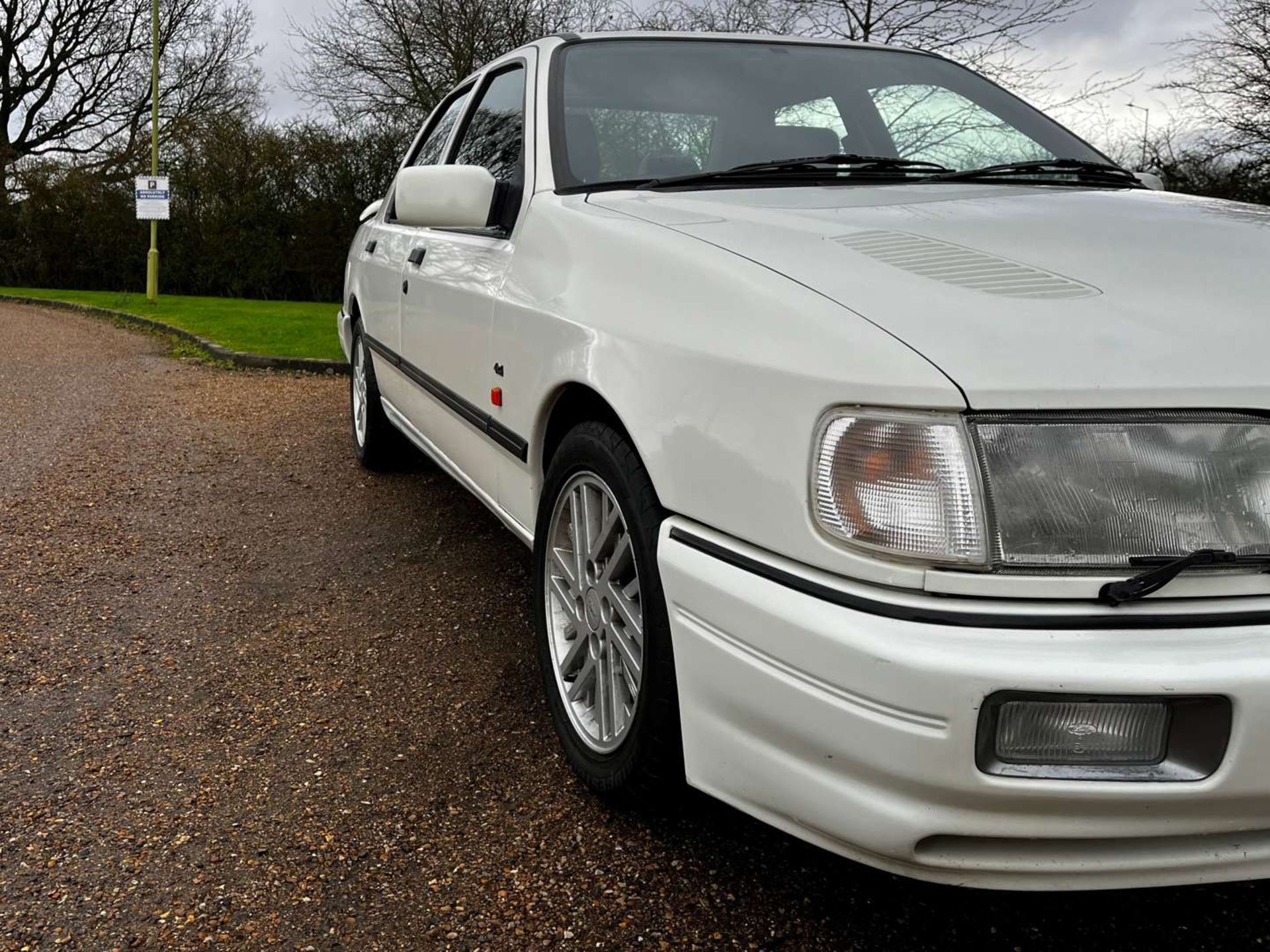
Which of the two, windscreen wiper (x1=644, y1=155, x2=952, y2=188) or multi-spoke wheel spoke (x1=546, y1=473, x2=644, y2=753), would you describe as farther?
windscreen wiper (x1=644, y1=155, x2=952, y2=188)

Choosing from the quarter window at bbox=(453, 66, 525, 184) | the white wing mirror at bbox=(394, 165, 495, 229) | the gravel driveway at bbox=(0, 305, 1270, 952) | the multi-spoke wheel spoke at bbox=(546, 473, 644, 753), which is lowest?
the gravel driveway at bbox=(0, 305, 1270, 952)

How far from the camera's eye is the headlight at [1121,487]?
5.04 ft

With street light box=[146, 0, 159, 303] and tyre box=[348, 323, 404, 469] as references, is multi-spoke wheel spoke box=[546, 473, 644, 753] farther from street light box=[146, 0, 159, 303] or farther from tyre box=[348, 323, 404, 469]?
street light box=[146, 0, 159, 303]

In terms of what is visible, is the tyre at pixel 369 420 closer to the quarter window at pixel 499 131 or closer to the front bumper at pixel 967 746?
the quarter window at pixel 499 131

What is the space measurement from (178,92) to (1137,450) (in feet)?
94.6

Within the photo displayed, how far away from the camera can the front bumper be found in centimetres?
148

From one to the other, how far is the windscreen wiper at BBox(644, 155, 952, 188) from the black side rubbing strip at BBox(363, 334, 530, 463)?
725mm

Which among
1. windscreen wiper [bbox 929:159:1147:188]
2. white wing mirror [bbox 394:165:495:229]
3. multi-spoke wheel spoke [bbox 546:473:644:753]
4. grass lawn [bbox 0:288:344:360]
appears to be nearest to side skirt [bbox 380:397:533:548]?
multi-spoke wheel spoke [bbox 546:473:644:753]

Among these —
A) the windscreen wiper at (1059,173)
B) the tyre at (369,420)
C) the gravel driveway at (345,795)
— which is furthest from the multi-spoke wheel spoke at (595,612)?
the tyre at (369,420)

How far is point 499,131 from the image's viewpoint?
11.8ft

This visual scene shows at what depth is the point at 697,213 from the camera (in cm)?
233

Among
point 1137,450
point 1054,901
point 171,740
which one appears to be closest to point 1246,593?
point 1137,450

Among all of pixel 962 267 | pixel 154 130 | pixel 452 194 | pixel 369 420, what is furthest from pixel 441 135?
pixel 154 130

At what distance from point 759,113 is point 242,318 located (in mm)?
12725
